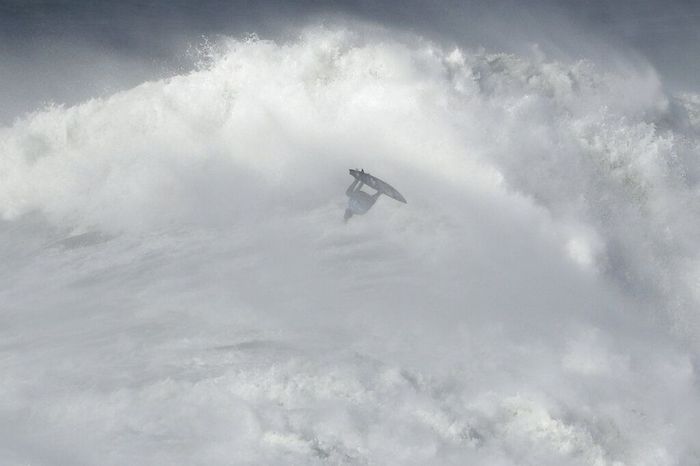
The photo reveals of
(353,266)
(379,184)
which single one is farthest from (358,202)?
(353,266)

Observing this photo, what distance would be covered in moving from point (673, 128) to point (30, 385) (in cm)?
2326

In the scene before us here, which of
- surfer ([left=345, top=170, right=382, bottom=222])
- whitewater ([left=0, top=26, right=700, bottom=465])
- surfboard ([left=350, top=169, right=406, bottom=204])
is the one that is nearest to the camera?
whitewater ([left=0, top=26, right=700, bottom=465])

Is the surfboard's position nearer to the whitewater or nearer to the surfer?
the surfer

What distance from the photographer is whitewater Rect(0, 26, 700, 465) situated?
18375 mm

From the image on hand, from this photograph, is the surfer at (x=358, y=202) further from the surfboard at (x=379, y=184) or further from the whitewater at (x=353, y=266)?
the whitewater at (x=353, y=266)

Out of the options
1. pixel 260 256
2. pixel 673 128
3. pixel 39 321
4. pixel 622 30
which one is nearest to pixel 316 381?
pixel 260 256

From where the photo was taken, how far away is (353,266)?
24047 mm

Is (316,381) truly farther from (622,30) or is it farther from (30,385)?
(622,30)

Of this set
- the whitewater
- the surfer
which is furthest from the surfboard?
the whitewater

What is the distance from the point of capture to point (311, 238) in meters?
25.4

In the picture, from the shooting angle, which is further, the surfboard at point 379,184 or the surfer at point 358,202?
the surfer at point 358,202

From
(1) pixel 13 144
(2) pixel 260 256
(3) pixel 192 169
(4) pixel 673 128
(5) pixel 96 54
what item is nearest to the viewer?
(2) pixel 260 256

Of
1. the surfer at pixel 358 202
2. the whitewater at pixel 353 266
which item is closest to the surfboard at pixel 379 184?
the surfer at pixel 358 202

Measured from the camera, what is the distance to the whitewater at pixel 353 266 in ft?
60.3
